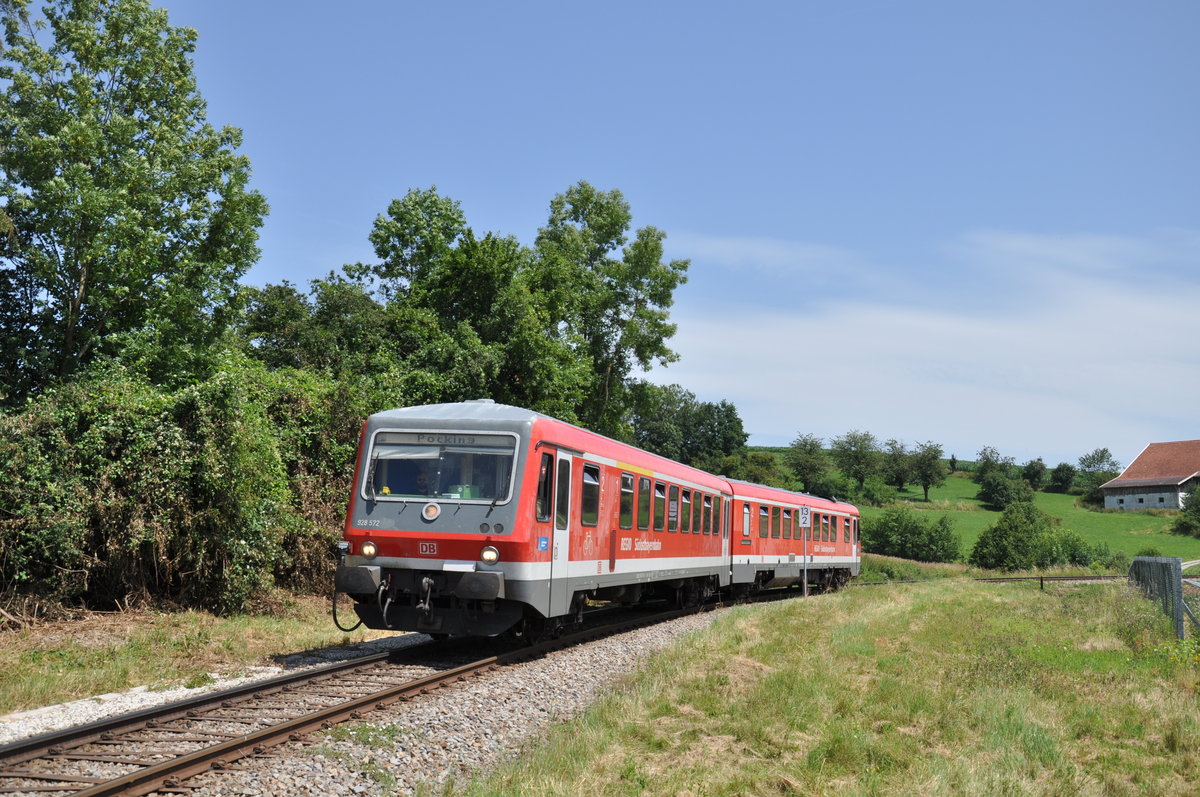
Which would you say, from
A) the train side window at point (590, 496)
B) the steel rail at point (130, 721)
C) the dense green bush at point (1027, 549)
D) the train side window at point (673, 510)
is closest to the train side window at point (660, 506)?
the train side window at point (673, 510)

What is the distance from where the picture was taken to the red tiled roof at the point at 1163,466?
117062 millimetres

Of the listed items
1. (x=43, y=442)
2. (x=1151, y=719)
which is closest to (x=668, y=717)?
(x=1151, y=719)

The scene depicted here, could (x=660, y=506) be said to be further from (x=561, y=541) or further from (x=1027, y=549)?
(x=1027, y=549)

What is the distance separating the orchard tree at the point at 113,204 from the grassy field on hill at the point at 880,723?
15.0 metres

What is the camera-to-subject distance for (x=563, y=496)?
12852mm

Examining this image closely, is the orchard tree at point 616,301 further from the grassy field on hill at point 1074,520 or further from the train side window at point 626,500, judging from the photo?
the grassy field on hill at point 1074,520

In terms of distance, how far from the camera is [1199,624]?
14320mm

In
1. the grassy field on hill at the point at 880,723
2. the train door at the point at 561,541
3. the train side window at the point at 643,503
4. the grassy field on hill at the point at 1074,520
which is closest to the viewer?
the grassy field on hill at the point at 880,723

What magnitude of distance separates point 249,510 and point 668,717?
Result: 9.45m

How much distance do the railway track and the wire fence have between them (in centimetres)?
1095

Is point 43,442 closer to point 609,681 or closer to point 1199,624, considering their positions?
point 609,681

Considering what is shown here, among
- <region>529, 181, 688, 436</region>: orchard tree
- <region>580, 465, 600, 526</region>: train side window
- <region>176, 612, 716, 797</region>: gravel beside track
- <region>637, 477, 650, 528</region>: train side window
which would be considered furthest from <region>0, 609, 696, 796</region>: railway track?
<region>529, 181, 688, 436</region>: orchard tree

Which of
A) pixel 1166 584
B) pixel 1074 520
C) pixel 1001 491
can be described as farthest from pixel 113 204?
pixel 1001 491

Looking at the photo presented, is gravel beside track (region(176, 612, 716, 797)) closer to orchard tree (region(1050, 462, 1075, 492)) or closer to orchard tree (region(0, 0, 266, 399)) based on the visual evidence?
orchard tree (region(0, 0, 266, 399))
